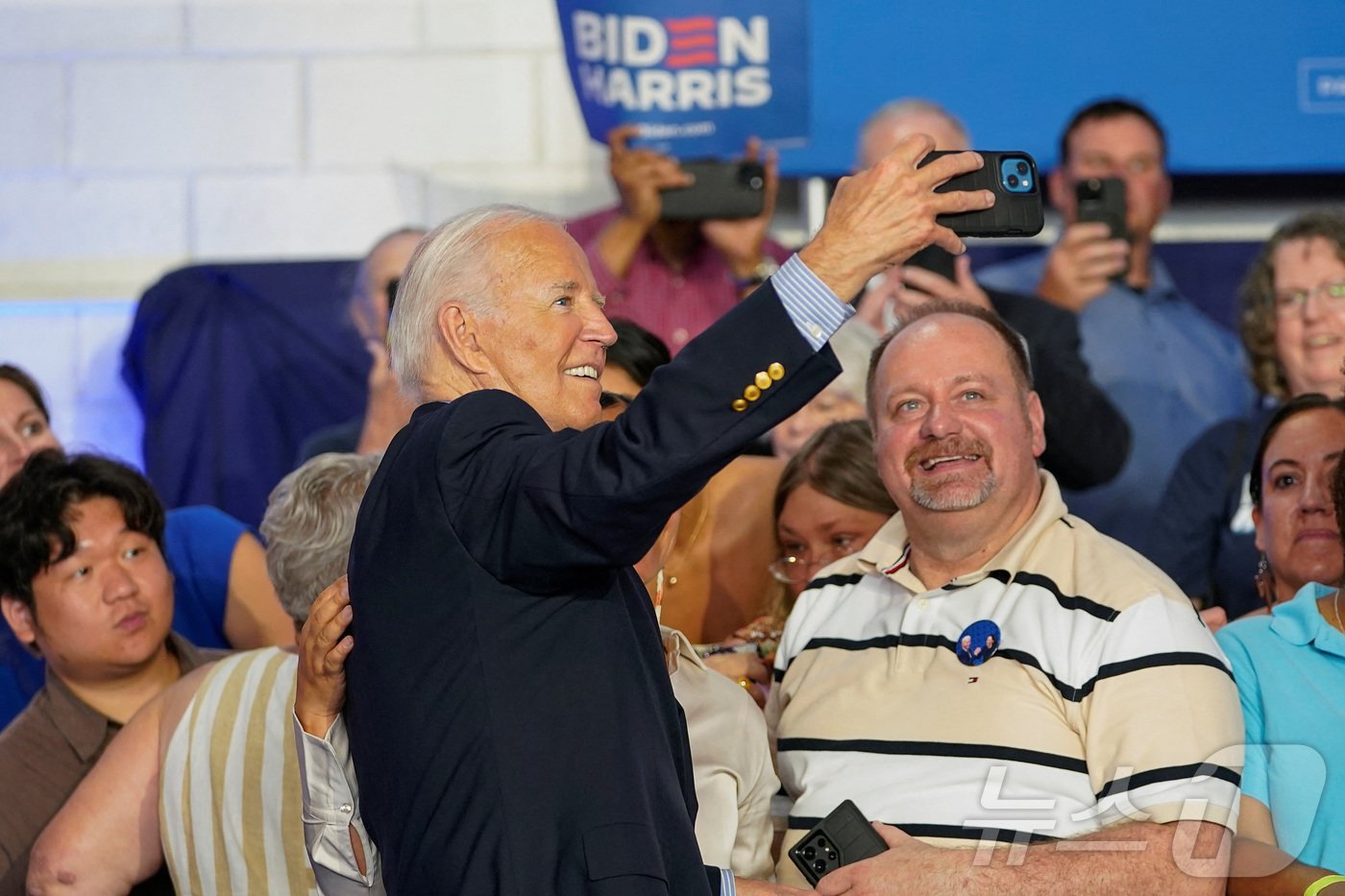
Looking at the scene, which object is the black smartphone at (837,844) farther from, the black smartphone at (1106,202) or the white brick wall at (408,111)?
the white brick wall at (408,111)

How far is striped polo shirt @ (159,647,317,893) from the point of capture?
7.85 ft

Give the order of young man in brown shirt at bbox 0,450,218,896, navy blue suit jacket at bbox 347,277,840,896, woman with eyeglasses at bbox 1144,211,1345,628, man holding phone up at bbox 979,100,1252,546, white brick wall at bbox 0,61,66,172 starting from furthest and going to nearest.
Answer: white brick wall at bbox 0,61,66,172, man holding phone up at bbox 979,100,1252,546, woman with eyeglasses at bbox 1144,211,1345,628, young man in brown shirt at bbox 0,450,218,896, navy blue suit jacket at bbox 347,277,840,896

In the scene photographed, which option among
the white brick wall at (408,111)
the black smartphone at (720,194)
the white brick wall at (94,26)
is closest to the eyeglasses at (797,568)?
the black smartphone at (720,194)

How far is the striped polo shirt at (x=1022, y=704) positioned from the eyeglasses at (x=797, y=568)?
0.39 m

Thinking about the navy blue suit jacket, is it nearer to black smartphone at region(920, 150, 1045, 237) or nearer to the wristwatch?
black smartphone at region(920, 150, 1045, 237)

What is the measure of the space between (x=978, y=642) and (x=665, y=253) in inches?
80.4

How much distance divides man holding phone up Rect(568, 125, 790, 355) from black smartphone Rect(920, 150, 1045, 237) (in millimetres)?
2176

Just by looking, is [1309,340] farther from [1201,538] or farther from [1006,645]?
[1006,645]

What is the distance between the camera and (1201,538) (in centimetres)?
339

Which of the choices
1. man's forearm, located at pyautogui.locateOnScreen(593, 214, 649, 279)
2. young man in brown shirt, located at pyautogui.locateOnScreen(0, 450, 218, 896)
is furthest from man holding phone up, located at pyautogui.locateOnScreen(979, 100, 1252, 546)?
young man in brown shirt, located at pyautogui.locateOnScreen(0, 450, 218, 896)

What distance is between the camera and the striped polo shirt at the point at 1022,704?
2.10 metres

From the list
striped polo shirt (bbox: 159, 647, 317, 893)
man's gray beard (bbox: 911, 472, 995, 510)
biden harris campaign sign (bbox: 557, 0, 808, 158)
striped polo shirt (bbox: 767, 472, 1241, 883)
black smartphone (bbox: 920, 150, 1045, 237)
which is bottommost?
striped polo shirt (bbox: 159, 647, 317, 893)

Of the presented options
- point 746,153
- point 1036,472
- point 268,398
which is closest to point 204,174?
point 268,398

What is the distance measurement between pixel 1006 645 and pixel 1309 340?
149 centimetres
